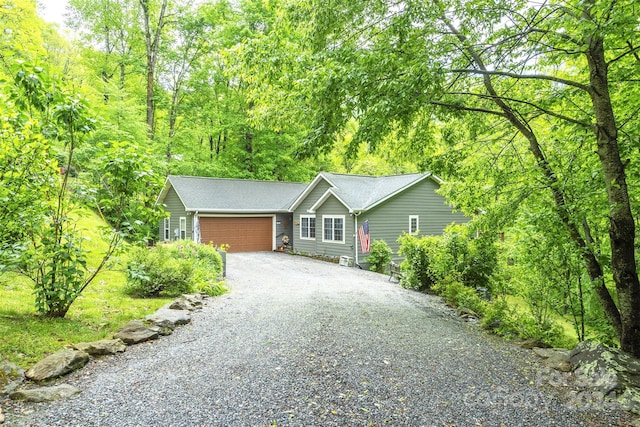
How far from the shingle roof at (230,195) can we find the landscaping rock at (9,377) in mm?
15673

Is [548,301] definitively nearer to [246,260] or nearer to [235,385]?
[235,385]

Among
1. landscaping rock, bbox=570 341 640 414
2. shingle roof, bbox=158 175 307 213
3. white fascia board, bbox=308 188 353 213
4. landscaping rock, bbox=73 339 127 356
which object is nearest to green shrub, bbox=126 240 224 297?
landscaping rock, bbox=73 339 127 356

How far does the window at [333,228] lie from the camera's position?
1806 cm

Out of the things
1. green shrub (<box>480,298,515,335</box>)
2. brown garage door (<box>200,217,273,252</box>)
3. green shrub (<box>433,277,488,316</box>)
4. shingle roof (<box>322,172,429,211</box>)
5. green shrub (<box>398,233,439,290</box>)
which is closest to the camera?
green shrub (<box>480,298,515,335</box>)

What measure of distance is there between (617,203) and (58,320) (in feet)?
26.1

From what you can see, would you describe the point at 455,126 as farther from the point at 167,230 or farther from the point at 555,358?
the point at 167,230

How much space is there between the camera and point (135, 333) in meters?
5.47

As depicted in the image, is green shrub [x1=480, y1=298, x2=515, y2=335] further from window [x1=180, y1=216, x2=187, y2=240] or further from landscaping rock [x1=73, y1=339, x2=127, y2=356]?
window [x1=180, y1=216, x2=187, y2=240]

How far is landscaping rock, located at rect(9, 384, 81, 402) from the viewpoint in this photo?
3459 mm

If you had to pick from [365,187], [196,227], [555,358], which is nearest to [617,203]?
[555,358]

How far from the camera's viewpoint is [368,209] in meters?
17.0

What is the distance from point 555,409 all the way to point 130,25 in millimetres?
30882

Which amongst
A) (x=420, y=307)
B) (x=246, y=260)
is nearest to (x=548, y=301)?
(x=420, y=307)

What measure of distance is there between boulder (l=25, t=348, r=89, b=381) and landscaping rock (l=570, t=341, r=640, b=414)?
5.96 meters
